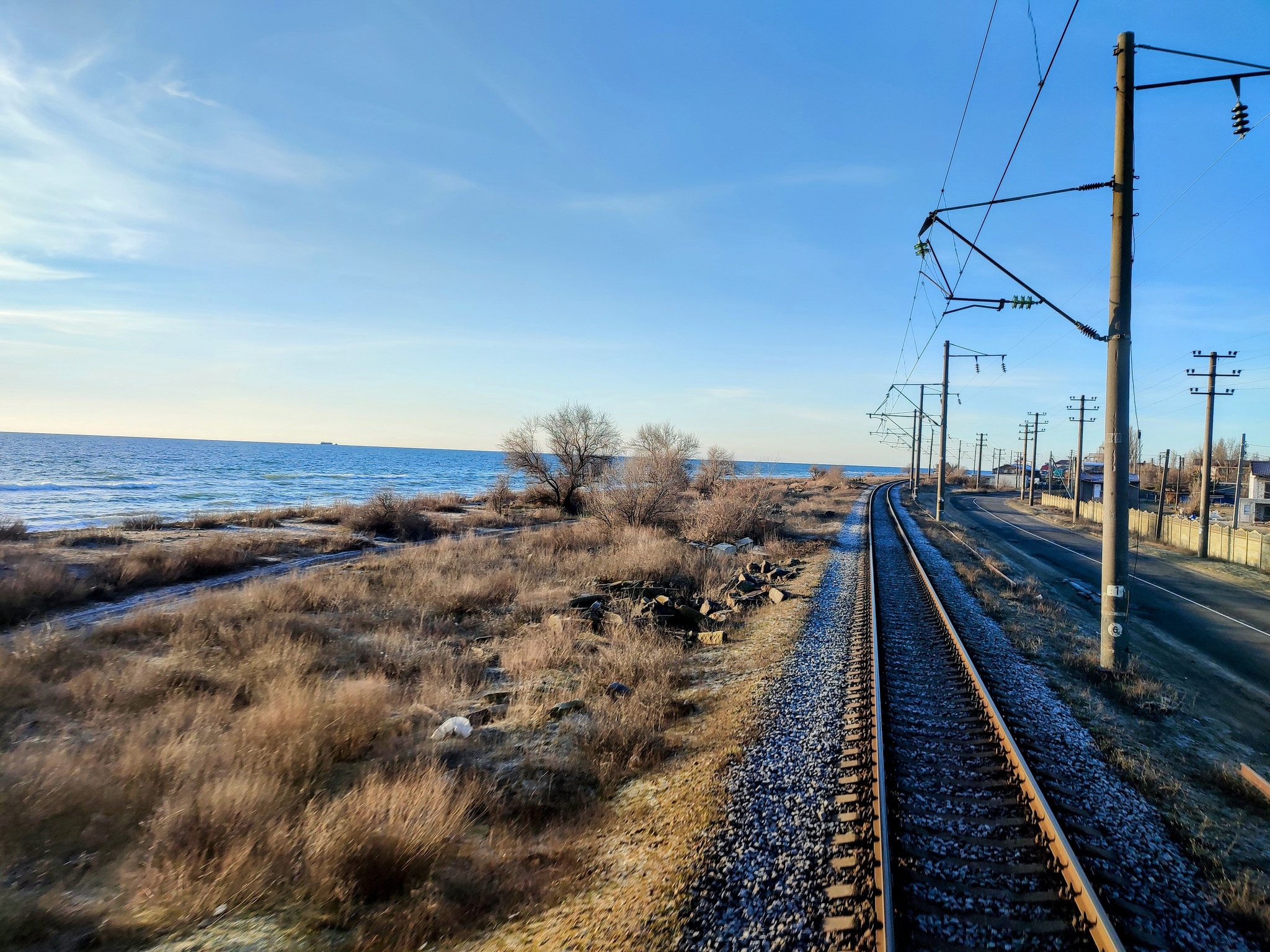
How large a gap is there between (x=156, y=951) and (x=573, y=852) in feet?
8.48

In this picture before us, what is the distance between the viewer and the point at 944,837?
453 cm

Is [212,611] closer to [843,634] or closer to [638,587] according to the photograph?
[638,587]

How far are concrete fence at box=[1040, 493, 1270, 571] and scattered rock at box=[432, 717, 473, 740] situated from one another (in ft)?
90.6

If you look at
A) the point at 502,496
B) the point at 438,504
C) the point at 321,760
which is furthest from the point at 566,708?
the point at 502,496

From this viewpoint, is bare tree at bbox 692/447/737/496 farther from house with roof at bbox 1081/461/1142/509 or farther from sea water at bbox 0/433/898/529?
house with roof at bbox 1081/461/1142/509

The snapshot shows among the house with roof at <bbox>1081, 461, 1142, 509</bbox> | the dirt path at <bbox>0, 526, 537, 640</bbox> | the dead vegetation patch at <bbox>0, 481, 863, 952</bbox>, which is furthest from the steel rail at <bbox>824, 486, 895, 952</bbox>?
the house with roof at <bbox>1081, 461, 1142, 509</bbox>

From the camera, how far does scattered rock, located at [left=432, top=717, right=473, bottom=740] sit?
6.51m

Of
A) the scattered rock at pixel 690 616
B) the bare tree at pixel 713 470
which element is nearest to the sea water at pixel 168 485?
the bare tree at pixel 713 470

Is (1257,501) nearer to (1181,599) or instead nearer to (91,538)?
(1181,599)

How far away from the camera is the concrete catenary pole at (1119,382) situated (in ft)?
28.8

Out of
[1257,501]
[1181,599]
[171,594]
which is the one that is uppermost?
[1257,501]

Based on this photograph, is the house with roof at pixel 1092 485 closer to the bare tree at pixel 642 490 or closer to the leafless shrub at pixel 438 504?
the bare tree at pixel 642 490

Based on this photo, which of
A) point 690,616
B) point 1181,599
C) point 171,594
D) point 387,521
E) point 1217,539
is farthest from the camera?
point 1217,539

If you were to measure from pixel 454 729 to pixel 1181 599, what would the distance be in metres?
26.7
